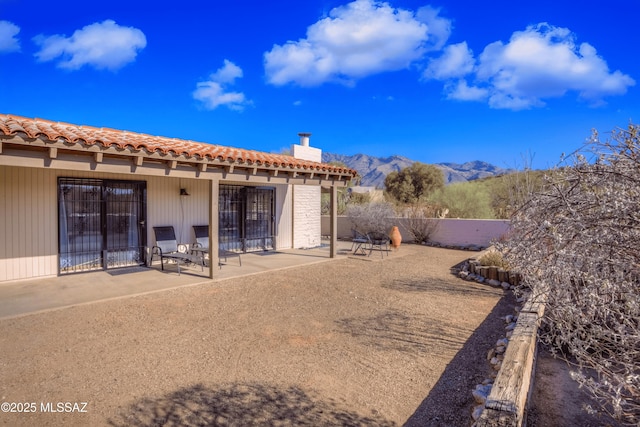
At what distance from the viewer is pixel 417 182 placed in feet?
113

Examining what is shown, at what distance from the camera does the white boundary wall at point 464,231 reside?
13.7m

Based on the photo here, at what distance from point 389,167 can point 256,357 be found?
11758 centimetres

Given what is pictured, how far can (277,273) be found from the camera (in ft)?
29.2

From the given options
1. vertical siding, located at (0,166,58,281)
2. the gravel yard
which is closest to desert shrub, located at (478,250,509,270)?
the gravel yard

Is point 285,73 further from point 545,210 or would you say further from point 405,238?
point 545,210

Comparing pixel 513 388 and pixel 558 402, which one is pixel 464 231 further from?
pixel 513 388

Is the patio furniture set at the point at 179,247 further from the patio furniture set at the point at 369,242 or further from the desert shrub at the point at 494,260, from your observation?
the desert shrub at the point at 494,260

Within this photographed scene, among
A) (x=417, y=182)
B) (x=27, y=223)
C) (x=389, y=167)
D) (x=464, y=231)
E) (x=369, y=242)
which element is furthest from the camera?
(x=389, y=167)

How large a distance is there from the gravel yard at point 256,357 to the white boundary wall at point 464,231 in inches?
283

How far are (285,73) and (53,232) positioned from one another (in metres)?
22.3

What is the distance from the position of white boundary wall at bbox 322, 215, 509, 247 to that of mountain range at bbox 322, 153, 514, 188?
87.8 meters

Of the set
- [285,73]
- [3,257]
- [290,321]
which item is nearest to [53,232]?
[3,257]

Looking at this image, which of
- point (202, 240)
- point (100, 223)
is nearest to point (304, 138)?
point (202, 240)

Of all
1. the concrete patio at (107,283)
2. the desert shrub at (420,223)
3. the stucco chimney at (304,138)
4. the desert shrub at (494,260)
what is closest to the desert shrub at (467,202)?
the desert shrub at (420,223)
